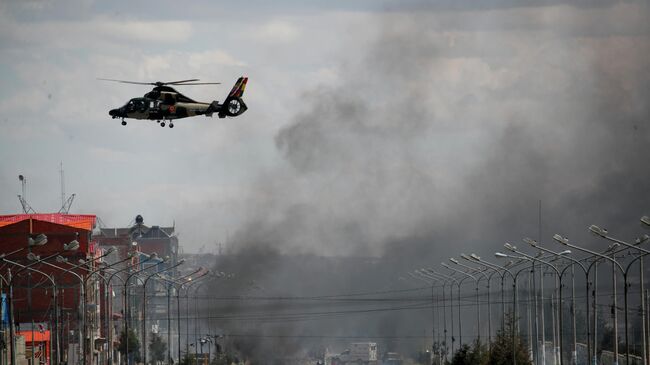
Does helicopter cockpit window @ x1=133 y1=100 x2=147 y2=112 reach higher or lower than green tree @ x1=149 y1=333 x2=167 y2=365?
higher

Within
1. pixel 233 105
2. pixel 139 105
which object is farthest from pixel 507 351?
pixel 139 105

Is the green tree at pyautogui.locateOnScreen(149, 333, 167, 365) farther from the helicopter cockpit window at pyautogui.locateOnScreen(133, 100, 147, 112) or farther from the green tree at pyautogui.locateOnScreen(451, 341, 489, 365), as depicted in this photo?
the helicopter cockpit window at pyautogui.locateOnScreen(133, 100, 147, 112)

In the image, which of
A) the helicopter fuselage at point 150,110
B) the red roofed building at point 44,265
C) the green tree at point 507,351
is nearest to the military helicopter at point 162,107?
the helicopter fuselage at point 150,110

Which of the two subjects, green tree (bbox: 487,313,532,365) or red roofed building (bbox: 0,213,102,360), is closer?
green tree (bbox: 487,313,532,365)

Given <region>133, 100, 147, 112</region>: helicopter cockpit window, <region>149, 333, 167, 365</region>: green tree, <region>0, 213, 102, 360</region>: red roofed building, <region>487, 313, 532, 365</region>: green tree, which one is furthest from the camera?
<region>149, 333, 167, 365</region>: green tree

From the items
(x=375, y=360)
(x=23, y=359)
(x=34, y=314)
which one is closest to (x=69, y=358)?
(x=34, y=314)

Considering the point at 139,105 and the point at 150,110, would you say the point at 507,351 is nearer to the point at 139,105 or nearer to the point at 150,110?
the point at 150,110

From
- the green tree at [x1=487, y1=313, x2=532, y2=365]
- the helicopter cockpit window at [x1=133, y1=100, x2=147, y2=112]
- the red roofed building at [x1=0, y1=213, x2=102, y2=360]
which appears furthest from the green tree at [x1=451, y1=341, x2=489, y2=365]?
the red roofed building at [x1=0, y1=213, x2=102, y2=360]

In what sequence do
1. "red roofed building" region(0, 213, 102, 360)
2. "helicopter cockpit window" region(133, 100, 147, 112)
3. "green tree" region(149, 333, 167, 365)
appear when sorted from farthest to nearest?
"green tree" region(149, 333, 167, 365) → "red roofed building" region(0, 213, 102, 360) → "helicopter cockpit window" region(133, 100, 147, 112)
